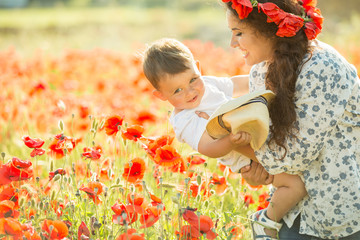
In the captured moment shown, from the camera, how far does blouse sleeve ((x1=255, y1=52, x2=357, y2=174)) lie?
7.05 feet

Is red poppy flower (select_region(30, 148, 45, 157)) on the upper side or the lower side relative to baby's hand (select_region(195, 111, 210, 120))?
lower

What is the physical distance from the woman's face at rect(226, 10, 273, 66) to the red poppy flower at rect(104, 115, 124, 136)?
64 centimetres

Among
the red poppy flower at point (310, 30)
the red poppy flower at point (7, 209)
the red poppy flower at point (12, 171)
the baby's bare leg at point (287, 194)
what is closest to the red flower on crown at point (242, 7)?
the red poppy flower at point (310, 30)

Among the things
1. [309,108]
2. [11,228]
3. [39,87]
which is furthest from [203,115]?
[39,87]

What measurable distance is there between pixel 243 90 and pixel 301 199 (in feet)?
2.33

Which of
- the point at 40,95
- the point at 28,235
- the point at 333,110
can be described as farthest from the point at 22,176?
the point at 40,95

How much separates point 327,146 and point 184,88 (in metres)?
0.72

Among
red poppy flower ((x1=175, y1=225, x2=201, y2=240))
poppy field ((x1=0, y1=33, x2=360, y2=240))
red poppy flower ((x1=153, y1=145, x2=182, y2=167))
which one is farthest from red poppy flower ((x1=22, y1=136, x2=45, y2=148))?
red poppy flower ((x1=175, y1=225, x2=201, y2=240))

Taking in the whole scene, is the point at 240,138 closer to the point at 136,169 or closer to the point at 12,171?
the point at 136,169

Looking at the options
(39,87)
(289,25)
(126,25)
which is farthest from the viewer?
(126,25)

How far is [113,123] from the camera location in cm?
246

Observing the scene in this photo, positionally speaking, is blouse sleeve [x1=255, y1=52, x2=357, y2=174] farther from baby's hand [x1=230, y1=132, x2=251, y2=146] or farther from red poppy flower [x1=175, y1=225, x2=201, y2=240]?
red poppy flower [x1=175, y1=225, x2=201, y2=240]

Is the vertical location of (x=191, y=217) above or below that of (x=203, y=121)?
below

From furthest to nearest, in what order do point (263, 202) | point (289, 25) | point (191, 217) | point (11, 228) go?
point (263, 202) < point (289, 25) < point (191, 217) < point (11, 228)
